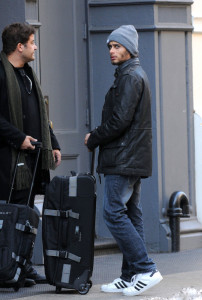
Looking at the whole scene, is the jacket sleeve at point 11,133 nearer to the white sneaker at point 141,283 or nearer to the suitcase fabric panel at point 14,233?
the suitcase fabric panel at point 14,233

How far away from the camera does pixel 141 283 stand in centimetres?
665

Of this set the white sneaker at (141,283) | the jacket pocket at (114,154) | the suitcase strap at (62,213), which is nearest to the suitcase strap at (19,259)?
the suitcase strap at (62,213)

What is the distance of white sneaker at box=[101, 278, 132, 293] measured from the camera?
6762 mm

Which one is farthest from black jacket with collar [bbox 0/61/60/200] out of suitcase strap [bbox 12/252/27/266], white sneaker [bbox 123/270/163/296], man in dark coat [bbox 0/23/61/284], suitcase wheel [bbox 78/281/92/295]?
white sneaker [bbox 123/270/163/296]

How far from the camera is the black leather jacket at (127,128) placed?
6.58 metres

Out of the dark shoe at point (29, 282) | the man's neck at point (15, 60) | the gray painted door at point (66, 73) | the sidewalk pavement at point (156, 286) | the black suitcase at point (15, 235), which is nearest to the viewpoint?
the black suitcase at point (15, 235)

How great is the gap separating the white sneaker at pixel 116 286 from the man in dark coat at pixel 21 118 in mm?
575

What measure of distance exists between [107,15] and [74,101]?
869mm

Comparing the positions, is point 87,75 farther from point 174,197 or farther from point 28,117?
point 28,117

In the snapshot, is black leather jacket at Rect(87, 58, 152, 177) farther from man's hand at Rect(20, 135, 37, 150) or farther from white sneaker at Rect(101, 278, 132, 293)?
white sneaker at Rect(101, 278, 132, 293)

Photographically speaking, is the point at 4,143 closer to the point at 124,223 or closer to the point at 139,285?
the point at 124,223

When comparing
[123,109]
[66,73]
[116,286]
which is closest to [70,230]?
[116,286]

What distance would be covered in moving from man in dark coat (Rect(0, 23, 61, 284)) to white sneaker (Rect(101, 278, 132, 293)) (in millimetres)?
575

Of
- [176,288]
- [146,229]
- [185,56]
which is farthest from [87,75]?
[176,288]
